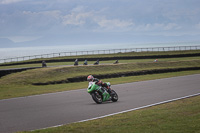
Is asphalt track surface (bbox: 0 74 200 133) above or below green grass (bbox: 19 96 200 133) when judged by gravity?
below

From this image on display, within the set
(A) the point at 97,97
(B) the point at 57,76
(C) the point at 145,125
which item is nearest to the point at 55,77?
(B) the point at 57,76

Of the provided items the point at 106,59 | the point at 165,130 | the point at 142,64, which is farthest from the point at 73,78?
the point at 106,59

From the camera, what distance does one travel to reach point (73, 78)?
31.0 metres

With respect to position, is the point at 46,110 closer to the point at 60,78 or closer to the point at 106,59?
the point at 60,78

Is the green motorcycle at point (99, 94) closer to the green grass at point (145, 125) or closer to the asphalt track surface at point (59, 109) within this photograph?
the asphalt track surface at point (59, 109)

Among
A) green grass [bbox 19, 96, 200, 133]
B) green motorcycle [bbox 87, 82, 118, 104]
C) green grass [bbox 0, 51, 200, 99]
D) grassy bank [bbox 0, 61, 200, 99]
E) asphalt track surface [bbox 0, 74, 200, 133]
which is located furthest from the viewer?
grassy bank [bbox 0, 61, 200, 99]

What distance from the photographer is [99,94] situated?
598 inches

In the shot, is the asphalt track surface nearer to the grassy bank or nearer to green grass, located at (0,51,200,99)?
green grass, located at (0,51,200,99)

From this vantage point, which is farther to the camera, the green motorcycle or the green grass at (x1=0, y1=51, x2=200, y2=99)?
the green grass at (x1=0, y1=51, x2=200, y2=99)

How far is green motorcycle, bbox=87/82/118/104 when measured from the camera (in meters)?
14.7

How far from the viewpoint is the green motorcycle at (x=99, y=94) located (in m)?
14.7

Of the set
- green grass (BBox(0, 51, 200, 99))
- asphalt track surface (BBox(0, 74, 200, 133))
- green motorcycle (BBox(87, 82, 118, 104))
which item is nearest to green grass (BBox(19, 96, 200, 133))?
asphalt track surface (BBox(0, 74, 200, 133))

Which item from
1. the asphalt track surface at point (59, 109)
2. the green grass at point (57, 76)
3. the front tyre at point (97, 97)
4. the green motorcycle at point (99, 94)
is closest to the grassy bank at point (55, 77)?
the green grass at point (57, 76)

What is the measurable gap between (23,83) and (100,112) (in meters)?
17.4
